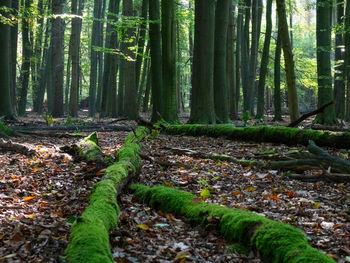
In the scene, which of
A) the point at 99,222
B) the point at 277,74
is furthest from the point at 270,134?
the point at 277,74

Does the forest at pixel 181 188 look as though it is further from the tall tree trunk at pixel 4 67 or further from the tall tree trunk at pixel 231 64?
the tall tree trunk at pixel 231 64

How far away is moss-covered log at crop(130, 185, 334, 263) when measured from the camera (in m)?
2.60

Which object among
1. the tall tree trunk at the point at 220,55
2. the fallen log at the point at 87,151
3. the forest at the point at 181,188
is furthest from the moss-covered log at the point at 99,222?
the tall tree trunk at the point at 220,55

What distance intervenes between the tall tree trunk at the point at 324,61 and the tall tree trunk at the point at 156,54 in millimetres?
6283

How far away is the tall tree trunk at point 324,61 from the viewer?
1317 cm

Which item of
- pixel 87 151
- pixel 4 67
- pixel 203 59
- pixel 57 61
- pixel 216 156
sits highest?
pixel 57 61

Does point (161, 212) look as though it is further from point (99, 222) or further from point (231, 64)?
point (231, 64)

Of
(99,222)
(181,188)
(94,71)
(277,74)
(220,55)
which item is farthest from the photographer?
(94,71)

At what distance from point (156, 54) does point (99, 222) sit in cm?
1045

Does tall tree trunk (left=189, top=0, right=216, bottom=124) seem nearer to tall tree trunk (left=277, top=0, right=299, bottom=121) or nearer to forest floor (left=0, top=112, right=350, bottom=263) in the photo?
tall tree trunk (left=277, top=0, right=299, bottom=121)

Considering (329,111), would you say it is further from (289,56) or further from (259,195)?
(259,195)

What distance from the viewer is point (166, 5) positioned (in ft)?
38.4

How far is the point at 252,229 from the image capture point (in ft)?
10.4

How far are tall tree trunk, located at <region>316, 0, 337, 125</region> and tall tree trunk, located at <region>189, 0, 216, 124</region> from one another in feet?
16.2
